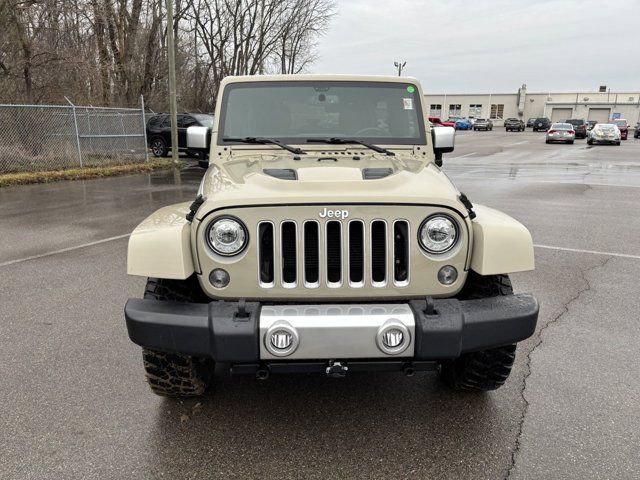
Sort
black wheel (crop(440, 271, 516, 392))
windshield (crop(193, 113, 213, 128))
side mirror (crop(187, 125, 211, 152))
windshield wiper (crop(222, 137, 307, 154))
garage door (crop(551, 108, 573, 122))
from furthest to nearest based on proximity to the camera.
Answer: garage door (crop(551, 108, 573, 122)), windshield (crop(193, 113, 213, 128)), side mirror (crop(187, 125, 211, 152)), windshield wiper (crop(222, 137, 307, 154)), black wheel (crop(440, 271, 516, 392))

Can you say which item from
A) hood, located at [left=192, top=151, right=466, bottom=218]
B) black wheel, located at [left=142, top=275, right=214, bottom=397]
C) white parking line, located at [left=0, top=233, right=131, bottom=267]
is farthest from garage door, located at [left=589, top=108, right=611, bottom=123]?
black wheel, located at [left=142, top=275, right=214, bottom=397]

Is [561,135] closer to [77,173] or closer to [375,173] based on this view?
[77,173]

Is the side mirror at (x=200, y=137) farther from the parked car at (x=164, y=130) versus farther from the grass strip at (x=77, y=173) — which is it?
the parked car at (x=164, y=130)

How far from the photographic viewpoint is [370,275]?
2.45m

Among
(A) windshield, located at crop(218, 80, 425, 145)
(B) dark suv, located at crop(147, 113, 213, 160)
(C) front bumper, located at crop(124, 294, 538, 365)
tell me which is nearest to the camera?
(C) front bumper, located at crop(124, 294, 538, 365)

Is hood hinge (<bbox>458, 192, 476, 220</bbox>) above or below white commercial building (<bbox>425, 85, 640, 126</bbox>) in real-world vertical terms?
below

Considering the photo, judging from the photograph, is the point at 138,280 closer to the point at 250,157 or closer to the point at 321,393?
the point at 250,157

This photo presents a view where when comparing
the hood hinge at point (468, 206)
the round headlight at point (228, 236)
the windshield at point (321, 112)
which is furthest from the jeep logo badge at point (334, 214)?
the windshield at point (321, 112)

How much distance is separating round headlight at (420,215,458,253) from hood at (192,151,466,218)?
9 centimetres

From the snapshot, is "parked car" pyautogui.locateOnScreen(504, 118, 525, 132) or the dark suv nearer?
the dark suv

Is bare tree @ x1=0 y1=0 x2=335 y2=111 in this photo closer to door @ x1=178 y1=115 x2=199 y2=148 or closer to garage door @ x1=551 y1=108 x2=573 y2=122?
door @ x1=178 y1=115 x2=199 y2=148

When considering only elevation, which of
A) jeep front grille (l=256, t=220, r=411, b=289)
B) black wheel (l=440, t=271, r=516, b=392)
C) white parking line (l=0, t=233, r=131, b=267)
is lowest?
white parking line (l=0, t=233, r=131, b=267)

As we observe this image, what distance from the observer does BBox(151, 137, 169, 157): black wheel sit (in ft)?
62.4

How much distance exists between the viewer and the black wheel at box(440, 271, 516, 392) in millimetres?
2697
